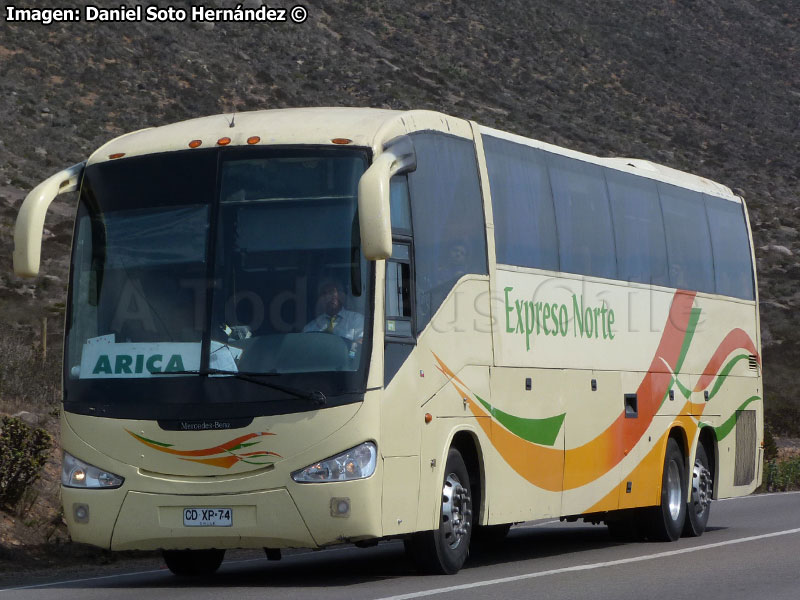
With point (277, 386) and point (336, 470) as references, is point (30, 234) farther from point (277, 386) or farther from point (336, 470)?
point (336, 470)

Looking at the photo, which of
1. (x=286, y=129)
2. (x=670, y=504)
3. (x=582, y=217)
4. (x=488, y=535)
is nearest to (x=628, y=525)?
(x=670, y=504)

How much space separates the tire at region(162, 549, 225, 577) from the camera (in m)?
12.5

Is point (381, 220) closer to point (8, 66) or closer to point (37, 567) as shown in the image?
point (37, 567)

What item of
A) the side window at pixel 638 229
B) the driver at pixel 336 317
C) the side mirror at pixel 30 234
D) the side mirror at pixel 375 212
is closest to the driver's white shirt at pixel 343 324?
the driver at pixel 336 317

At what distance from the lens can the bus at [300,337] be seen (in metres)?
10.6

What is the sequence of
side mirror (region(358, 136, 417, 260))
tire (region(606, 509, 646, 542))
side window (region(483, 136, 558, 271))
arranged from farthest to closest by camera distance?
tire (region(606, 509, 646, 542)), side window (region(483, 136, 558, 271)), side mirror (region(358, 136, 417, 260))

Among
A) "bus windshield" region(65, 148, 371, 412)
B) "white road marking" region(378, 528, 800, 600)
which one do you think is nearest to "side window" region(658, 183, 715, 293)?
"white road marking" region(378, 528, 800, 600)

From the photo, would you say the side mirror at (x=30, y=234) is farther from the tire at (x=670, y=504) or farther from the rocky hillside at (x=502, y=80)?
the rocky hillside at (x=502, y=80)

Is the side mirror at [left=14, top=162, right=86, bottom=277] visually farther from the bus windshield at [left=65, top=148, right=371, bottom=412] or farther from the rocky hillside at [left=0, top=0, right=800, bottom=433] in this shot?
the rocky hillside at [left=0, top=0, right=800, bottom=433]

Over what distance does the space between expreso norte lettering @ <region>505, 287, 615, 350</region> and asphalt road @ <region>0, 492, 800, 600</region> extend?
2.17 m

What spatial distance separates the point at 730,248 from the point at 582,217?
4696 millimetres

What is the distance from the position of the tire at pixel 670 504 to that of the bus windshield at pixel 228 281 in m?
6.79

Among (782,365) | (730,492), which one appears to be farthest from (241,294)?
(782,365)

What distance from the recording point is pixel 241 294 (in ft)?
35.5
